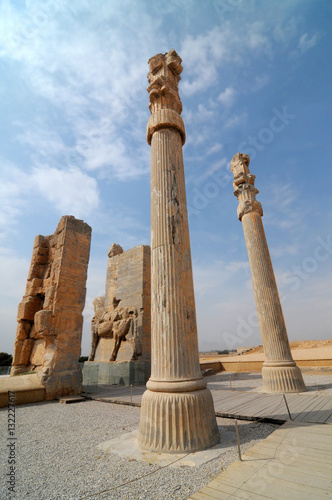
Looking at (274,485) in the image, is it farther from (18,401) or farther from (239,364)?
(239,364)

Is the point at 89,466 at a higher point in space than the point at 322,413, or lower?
lower

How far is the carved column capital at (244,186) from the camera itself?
27.2ft

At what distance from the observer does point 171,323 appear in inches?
132

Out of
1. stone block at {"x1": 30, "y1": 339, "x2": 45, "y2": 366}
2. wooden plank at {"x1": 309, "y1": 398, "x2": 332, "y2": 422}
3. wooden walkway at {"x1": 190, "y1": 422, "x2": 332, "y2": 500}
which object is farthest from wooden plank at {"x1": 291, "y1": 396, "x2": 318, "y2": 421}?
stone block at {"x1": 30, "y1": 339, "x2": 45, "y2": 366}

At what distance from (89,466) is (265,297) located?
18.9 ft

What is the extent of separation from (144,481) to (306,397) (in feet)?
15.0

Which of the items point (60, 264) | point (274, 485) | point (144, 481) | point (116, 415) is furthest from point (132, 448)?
point (60, 264)

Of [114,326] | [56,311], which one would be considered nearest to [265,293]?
[114,326]

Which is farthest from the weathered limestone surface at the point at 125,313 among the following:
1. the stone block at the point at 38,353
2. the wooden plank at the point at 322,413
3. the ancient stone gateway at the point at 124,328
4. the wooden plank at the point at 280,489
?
the wooden plank at the point at 280,489

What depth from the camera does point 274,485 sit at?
6.91 ft

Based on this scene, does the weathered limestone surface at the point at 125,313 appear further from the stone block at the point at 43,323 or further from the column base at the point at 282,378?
the column base at the point at 282,378

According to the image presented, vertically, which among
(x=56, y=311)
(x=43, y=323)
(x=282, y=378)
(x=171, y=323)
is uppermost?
(x=56, y=311)

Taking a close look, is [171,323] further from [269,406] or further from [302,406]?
[302,406]

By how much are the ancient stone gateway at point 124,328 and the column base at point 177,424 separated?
6.17 meters
